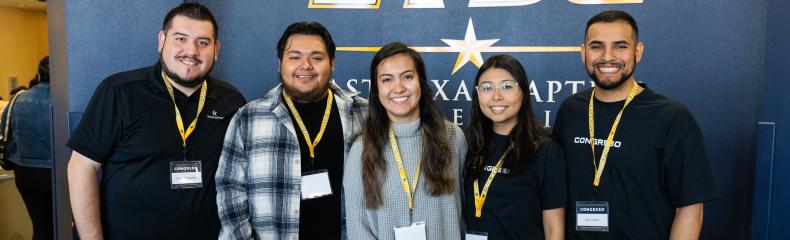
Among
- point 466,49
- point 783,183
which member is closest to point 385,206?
point 466,49

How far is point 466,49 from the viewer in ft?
11.6

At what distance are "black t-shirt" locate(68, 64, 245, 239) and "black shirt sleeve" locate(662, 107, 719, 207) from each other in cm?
187

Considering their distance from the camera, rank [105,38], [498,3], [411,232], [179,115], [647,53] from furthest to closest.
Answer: [498,3]
[647,53]
[105,38]
[179,115]
[411,232]

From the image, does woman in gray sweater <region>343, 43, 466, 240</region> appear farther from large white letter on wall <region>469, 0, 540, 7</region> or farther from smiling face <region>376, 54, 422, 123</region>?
large white letter on wall <region>469, 0, 540, 7</region>

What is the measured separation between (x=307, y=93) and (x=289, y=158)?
0.28m

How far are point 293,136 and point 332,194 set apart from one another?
29 cm

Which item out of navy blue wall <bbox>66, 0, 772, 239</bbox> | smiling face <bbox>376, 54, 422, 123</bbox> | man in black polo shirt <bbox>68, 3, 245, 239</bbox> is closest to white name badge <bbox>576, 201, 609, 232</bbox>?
smiling face <bbox>376, 54, 422, 123</bbox>

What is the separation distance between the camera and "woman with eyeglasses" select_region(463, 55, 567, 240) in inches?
79.4

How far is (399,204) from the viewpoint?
201cm

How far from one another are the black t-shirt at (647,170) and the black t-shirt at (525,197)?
18 cm

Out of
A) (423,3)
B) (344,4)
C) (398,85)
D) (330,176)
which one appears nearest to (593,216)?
(398,85)

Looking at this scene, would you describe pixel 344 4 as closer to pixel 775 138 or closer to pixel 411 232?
pixel 411 232

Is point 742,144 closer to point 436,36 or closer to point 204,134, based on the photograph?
point 436,36

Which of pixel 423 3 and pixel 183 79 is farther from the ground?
pixel 423 3
